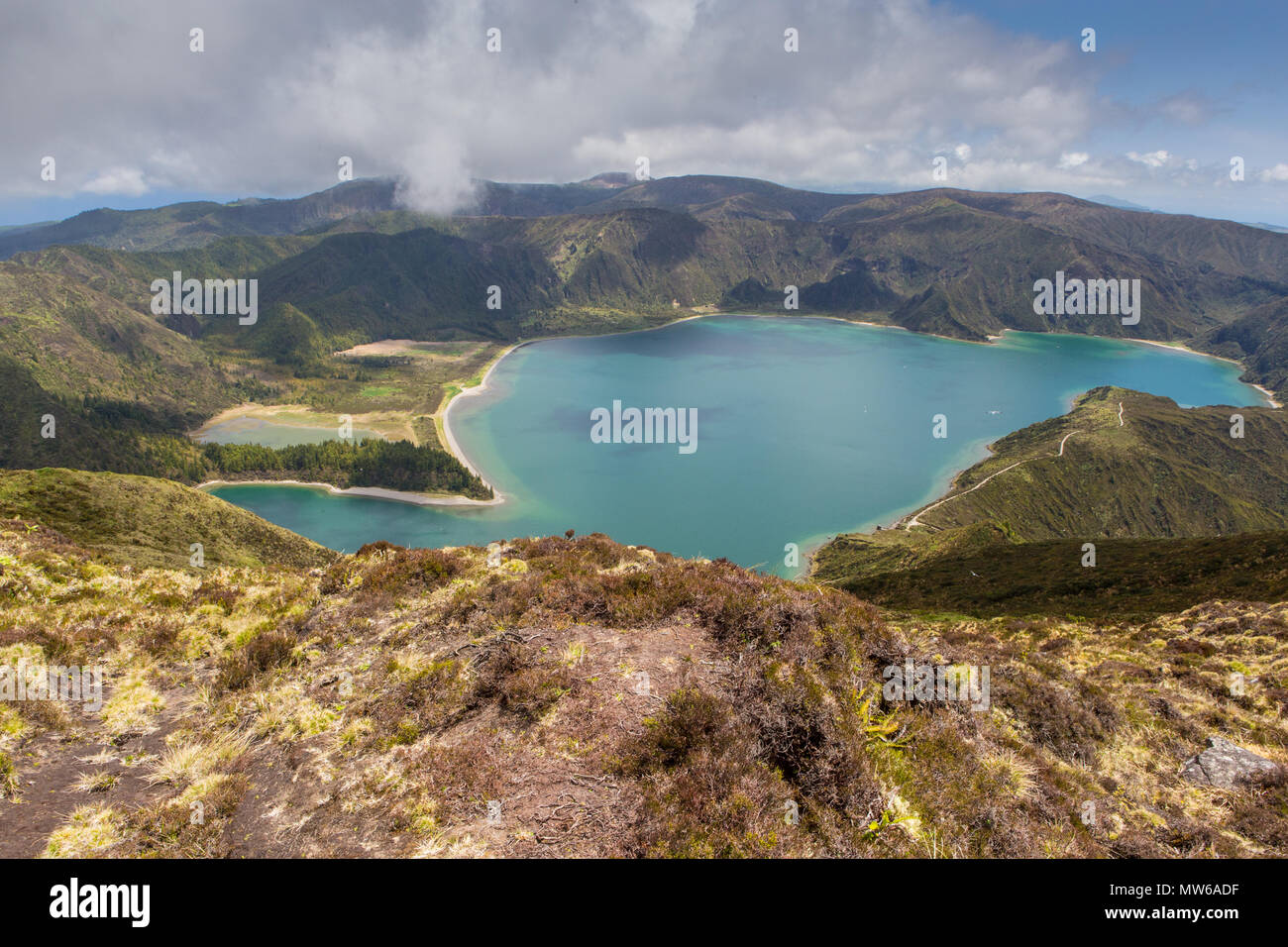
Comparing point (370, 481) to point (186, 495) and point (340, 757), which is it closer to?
point (186, 495)

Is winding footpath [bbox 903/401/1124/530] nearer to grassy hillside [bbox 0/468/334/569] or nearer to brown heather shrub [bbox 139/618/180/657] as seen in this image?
grassy hillside [bbox 0/468/334/569]

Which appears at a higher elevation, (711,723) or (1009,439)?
(1009,439)

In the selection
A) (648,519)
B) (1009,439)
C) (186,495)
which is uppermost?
(1009,439)

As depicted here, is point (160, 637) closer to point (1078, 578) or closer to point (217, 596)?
point (217, 596)

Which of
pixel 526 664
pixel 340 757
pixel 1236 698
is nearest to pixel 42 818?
pixel 340 757

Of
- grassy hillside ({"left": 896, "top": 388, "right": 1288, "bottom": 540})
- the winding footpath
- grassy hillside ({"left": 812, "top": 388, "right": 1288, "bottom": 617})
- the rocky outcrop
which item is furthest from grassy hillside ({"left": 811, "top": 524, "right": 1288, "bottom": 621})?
grassy hillside ({"left": 896, "top": 388, "right": 1288, "bottom": 540})

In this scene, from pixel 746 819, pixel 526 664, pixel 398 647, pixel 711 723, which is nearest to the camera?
pixel 746 819
